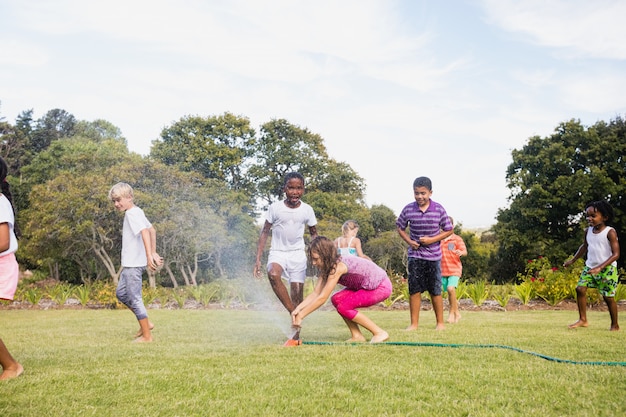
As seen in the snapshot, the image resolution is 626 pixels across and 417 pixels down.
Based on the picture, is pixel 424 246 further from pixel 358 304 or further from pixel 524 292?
pixel 524 292

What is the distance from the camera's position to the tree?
1164 inches

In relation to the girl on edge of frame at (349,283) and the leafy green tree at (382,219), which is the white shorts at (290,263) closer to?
the girl on edge of frame at (349,283)

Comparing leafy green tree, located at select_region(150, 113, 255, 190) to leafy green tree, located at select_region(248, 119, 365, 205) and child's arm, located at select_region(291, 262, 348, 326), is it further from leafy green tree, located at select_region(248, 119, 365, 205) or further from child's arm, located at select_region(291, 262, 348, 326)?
child's arm, located at select_region(291, 262, 348, 326)

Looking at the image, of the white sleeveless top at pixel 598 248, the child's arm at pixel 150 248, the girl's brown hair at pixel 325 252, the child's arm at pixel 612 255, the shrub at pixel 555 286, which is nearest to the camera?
the girl's brown hair at pixel 325 252

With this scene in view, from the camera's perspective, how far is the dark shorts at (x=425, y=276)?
7715mm

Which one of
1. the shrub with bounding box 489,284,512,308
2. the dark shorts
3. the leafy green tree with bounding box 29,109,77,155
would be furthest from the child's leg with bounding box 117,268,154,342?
the leafy green tree with bounding box 29,109,77,155

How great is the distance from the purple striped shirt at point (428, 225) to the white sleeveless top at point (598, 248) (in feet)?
6.51

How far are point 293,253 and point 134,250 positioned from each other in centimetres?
190

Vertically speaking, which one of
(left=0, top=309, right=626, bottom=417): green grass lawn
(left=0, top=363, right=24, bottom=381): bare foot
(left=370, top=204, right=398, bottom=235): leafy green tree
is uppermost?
(left=370, top=204, right=398, bottom=235): leafy green tree

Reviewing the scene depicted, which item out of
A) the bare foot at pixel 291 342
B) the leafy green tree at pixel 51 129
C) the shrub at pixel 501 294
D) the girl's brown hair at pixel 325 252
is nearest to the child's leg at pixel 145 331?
the bare foot at pixel 291 342

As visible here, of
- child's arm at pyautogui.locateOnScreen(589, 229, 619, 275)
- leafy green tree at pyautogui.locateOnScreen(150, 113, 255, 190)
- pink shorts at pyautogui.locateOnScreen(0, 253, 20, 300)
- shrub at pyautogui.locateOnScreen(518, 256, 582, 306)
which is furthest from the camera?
leafy green tree at pyautogui.locateOnScreen(150, 113, 255, 190)

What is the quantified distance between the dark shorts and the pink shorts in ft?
16.5

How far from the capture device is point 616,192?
94.5ft

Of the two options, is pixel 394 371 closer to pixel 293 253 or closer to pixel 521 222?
pixel 293 253
